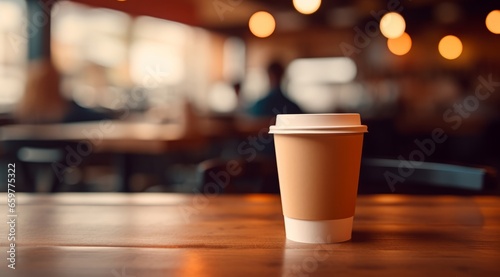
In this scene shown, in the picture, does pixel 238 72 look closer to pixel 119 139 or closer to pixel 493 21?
pixel 119 139

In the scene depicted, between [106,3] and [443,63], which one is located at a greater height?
[106,3]

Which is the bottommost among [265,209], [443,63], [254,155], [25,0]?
[254,155]

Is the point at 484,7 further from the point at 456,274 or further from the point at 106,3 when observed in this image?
the point at 456,274

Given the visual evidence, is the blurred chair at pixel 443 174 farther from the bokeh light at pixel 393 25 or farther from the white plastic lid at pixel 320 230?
the bokeh light at pixel 393 25

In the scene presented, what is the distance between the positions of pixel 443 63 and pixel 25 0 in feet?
14.1

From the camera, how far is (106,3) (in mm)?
5465

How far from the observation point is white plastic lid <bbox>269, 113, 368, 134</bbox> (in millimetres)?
730

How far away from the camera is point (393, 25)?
16.0ft

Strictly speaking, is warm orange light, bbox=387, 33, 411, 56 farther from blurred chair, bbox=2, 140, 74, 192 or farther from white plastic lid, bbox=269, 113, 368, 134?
white plastic lid, bbox=269, 113, 368, 134

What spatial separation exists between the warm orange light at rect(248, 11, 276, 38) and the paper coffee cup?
4839 mm

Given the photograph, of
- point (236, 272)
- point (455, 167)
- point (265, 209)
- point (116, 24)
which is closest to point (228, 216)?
point (265, 209)

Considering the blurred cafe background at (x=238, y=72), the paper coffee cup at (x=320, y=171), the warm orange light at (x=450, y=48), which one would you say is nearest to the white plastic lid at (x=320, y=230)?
the paper coffee cup at (x=320, y=171)

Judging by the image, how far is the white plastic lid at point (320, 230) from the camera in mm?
744

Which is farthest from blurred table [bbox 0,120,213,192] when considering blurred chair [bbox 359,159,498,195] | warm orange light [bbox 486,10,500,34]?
warm orange light [bbox 486,10,500,34]
